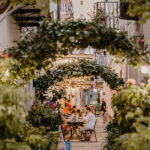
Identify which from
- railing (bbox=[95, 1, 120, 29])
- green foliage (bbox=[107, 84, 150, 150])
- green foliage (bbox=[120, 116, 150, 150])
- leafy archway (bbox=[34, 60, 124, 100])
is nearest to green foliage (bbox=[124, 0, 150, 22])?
railing (bbox=[95, 1, 120, 29])

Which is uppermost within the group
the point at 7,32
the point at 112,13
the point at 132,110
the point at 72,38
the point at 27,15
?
the point at 27,15

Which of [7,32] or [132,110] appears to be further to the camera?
[7,32]

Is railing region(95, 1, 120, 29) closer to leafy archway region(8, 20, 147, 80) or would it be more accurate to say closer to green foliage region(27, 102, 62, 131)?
leafy archway region(8, 20, 147, 80)

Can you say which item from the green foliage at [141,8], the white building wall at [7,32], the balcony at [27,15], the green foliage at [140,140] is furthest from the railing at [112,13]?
the white building wall at [7,32]

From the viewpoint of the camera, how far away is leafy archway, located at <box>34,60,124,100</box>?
33.1ft

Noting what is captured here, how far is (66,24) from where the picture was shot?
5.34m

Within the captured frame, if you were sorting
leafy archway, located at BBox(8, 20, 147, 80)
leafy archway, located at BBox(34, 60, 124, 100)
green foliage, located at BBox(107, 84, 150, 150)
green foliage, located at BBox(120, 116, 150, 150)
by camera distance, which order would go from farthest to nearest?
leafy archway, located at BBox(34, 60, 124, 100) → leafy archway, located at BBox(8, 20, 147, 80) → green foliage, located at BBox(107, 84, 150, 150) → green foliage, located at BBox(120, 116, 150, 150)

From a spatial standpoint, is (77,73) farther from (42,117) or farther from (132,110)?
(132,110)

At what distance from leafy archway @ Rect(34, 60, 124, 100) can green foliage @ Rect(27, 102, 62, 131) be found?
992mm

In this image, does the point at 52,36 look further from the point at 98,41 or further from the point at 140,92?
the point at 140,92

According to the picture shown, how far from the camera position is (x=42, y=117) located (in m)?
9.05

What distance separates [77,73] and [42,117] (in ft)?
6.68

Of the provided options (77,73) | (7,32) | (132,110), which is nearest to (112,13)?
(132,110)

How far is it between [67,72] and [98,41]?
5.12m
